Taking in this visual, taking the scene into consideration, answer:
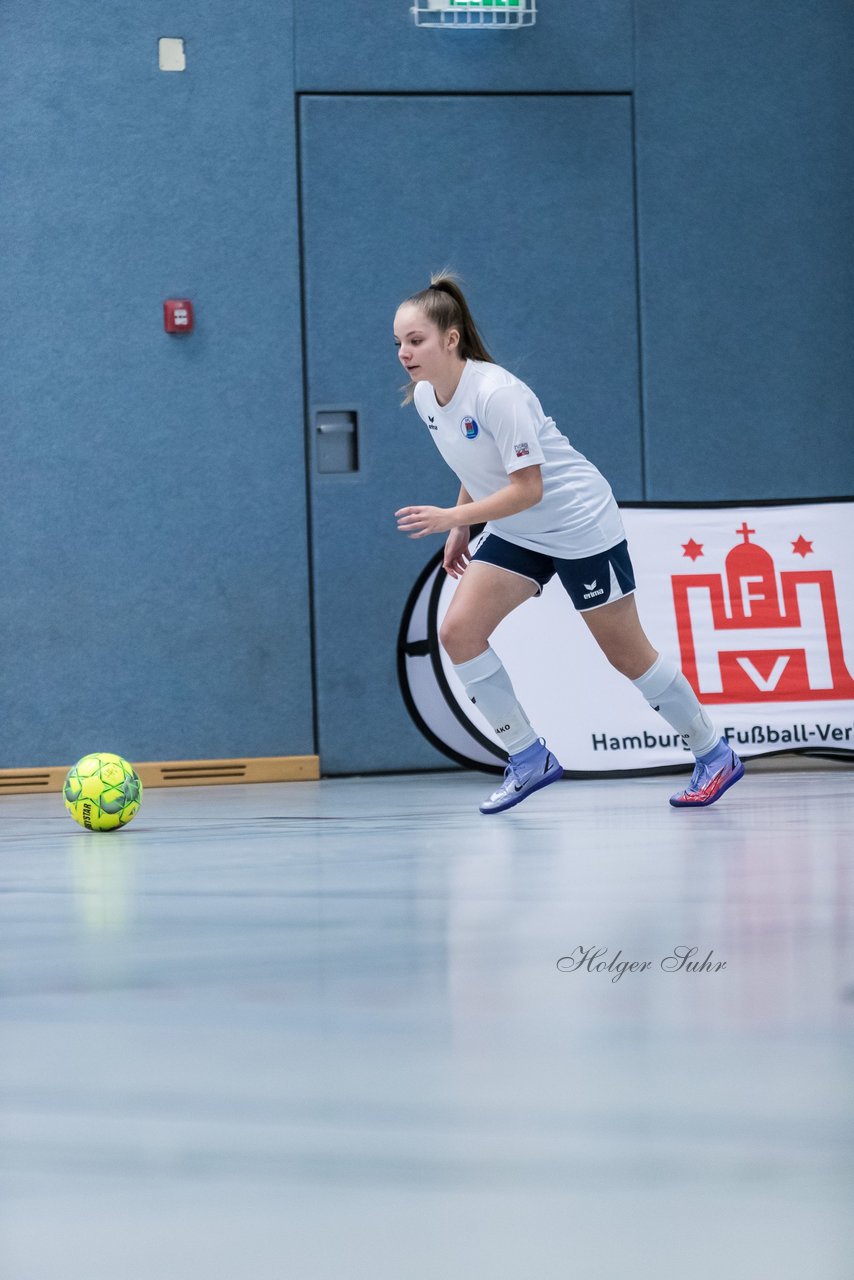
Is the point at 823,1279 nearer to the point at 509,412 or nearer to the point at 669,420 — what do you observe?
the point at 509,412

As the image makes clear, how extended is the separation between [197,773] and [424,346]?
2416mm

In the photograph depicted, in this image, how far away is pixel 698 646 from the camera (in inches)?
202

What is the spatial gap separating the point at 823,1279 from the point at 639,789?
362 cm

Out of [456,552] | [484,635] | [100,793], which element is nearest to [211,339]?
[456,552]

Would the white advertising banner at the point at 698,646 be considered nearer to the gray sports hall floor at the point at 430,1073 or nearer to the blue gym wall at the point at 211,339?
the blue gym wall at the point at 211,339

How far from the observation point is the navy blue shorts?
150 inches

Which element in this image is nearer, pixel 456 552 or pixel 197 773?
pixel 456 552

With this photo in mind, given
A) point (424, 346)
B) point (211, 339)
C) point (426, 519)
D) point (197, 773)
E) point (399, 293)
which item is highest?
point (399, 293)

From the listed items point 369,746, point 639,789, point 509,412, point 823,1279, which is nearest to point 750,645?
point 639,789

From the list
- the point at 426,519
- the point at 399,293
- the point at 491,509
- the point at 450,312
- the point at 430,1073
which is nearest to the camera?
the point at 430,1073

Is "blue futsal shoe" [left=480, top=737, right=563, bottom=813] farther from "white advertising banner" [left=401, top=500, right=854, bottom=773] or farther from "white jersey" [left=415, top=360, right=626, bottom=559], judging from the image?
"white advertising banner" [left=401, top=500, right=854, bottom=773]

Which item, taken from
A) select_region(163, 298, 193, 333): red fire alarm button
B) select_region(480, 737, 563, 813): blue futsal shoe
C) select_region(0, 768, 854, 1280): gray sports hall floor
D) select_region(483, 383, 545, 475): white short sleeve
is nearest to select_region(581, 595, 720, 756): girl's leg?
select_region(480, 737, 563, 813): blue futsal shoe

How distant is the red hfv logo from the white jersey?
135cm

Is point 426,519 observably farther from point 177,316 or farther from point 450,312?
point 177,316
